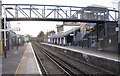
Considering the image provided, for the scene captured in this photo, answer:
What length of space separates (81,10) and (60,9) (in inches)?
184

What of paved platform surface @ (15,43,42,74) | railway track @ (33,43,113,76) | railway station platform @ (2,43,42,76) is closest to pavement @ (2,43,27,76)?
railway station platform @ (2,43,42,76)

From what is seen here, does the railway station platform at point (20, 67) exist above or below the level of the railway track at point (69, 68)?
above

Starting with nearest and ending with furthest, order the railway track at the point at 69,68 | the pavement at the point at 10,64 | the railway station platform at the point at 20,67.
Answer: the railway station platform at the point at 20,67 → the pavement at the point at 10,64 → the railway track at the point at 69,68

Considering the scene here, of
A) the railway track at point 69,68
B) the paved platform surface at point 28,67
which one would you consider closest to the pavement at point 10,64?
the paved platform surface at point 28,67

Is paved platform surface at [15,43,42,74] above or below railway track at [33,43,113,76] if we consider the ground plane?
above

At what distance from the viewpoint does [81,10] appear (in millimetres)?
48781

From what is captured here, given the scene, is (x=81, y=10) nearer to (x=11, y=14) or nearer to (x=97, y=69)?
(x=11, y=14)

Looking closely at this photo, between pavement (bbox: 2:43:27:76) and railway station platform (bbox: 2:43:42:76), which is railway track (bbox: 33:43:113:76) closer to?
railway station platform (bbox: 2:43:42:76)

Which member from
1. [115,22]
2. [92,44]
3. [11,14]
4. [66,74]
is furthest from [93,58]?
[92,44]

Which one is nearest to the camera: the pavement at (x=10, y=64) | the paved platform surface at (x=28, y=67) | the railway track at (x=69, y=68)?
the pavement at (x=10, y=64)

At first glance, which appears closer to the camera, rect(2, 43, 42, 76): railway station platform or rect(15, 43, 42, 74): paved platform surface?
rect(2, 43, 42, 76): railway station platform

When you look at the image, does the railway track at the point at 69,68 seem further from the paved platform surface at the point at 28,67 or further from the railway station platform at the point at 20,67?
the railway station platform at the point at 20,67

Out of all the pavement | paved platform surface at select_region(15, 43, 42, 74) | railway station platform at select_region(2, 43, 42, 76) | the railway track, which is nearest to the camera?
railway station platform at select_region(2, 43, 42, 76)

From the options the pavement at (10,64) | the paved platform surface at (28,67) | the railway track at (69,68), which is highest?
the pavement at (10,64)
